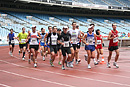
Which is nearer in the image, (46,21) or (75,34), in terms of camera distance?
(75,34)

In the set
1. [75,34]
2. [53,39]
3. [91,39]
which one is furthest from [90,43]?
[53,39]

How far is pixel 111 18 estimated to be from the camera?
62.7 m

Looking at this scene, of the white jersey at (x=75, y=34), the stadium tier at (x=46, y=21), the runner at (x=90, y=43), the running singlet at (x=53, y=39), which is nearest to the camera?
the runner at (x=90, y=43)

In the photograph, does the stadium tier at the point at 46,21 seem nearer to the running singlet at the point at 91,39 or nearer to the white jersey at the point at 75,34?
the white jersey at the point at 75,34

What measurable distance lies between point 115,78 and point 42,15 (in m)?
44.3

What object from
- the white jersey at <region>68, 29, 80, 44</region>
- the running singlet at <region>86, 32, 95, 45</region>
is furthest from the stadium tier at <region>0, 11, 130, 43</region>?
the running singlet at <region>86, 32, 95, 45</region>

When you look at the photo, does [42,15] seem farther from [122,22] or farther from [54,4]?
[122,22]

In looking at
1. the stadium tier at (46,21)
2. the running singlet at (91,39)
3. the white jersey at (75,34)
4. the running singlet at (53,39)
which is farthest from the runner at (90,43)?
the stadium tier at (46,21)

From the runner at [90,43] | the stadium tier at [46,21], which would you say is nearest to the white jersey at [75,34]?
the runner at [90,43]

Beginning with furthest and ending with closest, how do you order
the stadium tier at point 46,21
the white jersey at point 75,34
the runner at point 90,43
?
the stadium tier at point 46,21 < the white jersey at point 75,34 < the runner at point 90,43

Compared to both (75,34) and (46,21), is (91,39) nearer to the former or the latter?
(75,34)

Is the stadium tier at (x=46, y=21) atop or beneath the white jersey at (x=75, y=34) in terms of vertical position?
beneath

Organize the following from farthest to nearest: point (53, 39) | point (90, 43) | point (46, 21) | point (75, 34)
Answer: point (46, 21) < point (75, 34) < point (53, 39) < point (90, 43)

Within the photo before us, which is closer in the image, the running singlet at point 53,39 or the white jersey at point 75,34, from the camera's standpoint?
the running singlet at point 53,39
